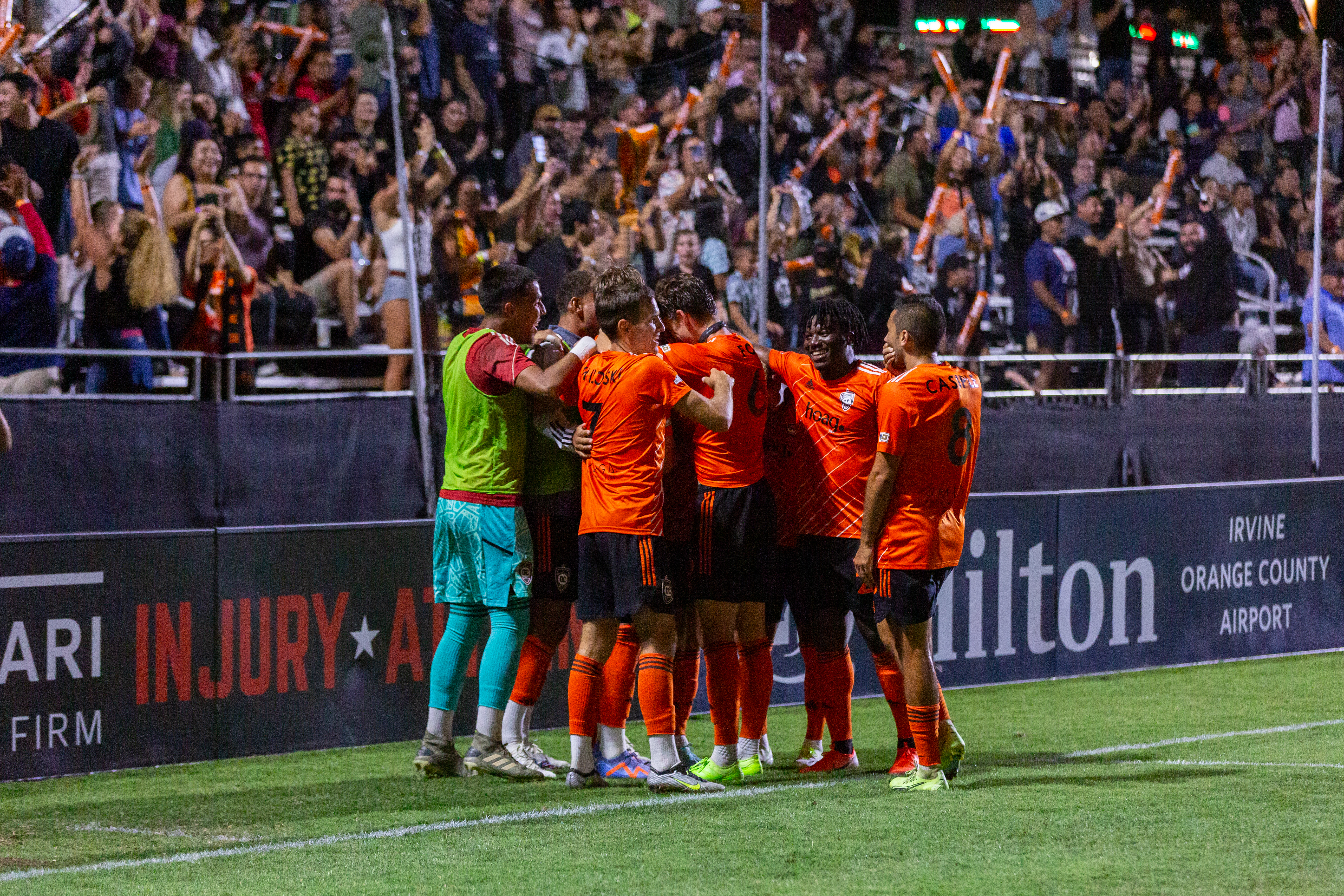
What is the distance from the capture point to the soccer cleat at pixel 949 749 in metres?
6.77

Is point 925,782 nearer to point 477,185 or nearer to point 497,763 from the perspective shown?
point 497,763

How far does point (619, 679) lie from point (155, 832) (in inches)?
70.7

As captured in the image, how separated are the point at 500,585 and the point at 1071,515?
474 centimetres

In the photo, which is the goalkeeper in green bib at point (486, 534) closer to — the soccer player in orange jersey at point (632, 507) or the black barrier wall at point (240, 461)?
the soccer player in orange jersey at point (632, 507)

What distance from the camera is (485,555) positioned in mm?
7145

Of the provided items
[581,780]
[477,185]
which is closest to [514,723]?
[581,780]

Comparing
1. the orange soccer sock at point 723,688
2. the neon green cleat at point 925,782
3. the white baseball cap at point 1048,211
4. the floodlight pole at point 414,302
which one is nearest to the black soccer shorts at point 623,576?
the orange soccer sock at point 723,688

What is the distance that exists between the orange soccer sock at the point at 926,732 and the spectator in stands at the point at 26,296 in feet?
19.2

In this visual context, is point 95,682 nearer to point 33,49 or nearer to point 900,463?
point 900,463

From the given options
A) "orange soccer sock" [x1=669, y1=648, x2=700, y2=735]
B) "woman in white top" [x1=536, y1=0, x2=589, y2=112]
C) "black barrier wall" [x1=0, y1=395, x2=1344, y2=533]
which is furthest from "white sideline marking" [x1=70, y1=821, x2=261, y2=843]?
"woman in white top" [x1=536, y1=0, x2=589, y2=112]

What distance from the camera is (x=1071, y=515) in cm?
1061

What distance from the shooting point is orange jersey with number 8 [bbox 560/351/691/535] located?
6.53 m

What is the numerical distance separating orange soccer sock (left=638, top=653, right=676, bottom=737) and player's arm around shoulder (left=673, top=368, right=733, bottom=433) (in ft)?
2.98

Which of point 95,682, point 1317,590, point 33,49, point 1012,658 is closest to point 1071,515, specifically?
point 1012,658
